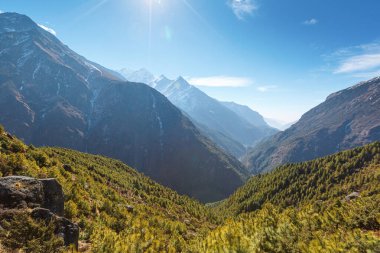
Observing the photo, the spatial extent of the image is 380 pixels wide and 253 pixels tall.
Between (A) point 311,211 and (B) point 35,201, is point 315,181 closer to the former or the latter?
(A) point 311,211

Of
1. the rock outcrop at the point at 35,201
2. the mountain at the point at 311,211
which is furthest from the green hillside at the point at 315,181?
the rock outcrop at the point at 35,201

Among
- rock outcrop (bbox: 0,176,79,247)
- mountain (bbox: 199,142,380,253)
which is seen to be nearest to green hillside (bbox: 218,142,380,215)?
mountain (bbox: 199,142,380,253)

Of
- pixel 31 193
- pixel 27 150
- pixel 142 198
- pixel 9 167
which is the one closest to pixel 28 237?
pixel 31 193

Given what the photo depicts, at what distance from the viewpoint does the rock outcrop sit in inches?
741

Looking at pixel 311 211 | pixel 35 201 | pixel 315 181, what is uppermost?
pixel 35 201

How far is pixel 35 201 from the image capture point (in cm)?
2044

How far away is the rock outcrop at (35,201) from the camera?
18.8 meters

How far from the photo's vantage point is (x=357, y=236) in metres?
20.8

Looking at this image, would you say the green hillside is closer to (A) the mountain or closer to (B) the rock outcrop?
(A) the mountain

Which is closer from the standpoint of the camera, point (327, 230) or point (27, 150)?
point (327, 230)

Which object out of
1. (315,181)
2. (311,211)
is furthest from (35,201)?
(315,181)

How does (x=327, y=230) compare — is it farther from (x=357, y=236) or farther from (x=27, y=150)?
(x=27, y=150)

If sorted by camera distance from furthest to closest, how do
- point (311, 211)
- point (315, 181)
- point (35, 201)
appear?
point (315, 181) < point (311, 211) < point (35, 201)

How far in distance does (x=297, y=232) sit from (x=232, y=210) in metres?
146
